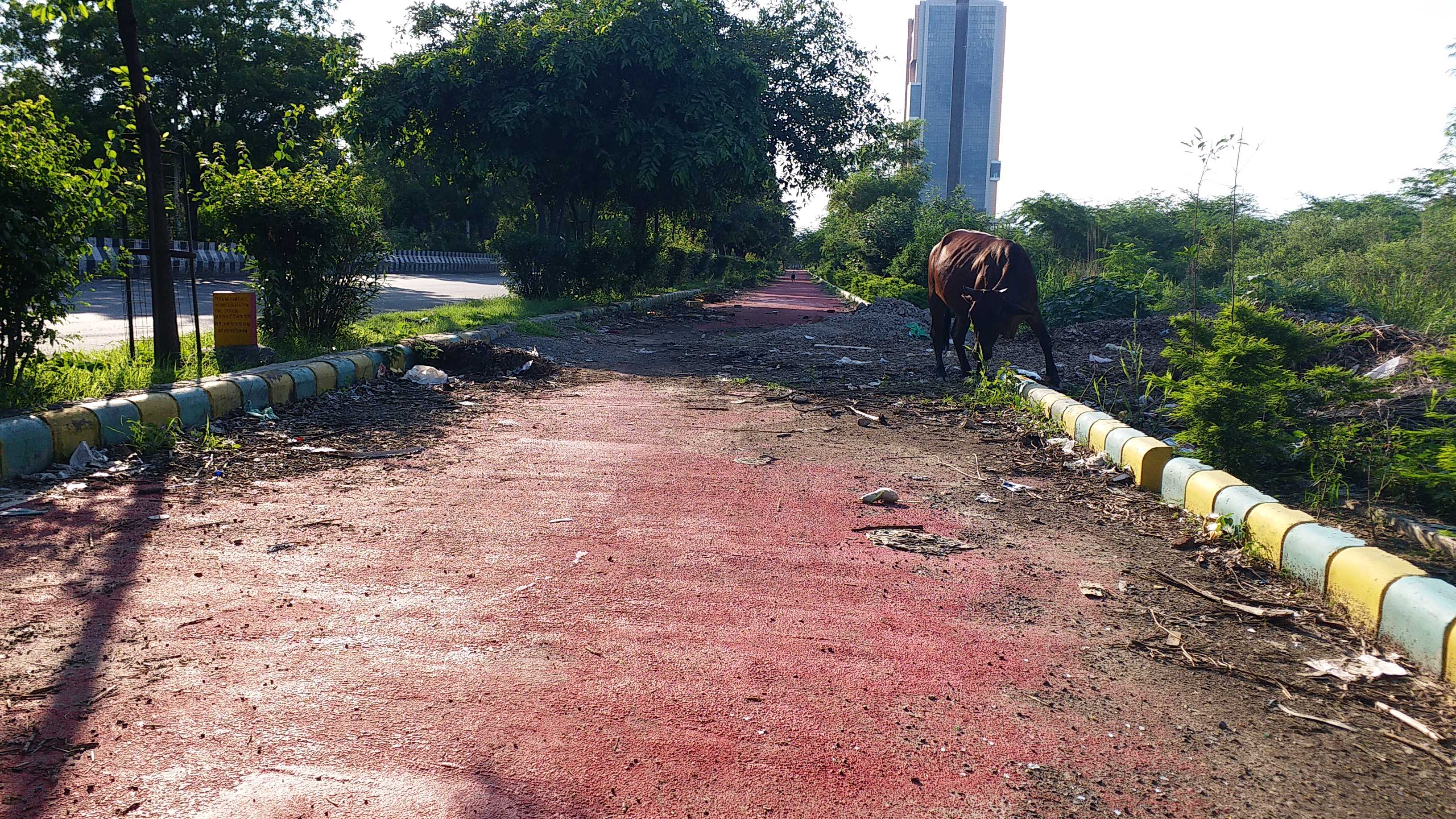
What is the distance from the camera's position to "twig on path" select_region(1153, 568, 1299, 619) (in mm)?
3266

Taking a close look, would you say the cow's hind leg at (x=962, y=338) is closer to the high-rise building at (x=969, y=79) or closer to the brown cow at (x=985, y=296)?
the brown cow at (x=985, y=296)

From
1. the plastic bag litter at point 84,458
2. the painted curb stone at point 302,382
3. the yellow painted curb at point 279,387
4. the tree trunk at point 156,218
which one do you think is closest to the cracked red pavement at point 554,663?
the plastic bag litter at point 84,458

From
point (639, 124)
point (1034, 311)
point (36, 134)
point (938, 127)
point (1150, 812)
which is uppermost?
point (938, 127)

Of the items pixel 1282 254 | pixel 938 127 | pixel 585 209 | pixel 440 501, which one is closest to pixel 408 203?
pixel 585 209

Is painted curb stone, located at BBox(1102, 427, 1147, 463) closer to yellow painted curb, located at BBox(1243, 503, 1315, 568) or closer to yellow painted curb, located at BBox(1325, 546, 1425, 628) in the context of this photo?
yellow painted curb, located at BBox(1243, 503, 1315, 568)

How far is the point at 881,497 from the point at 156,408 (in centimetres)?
397

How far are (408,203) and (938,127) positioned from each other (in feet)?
125

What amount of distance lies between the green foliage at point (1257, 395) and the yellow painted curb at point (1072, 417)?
0.81 meters

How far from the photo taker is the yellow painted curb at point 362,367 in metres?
7.47

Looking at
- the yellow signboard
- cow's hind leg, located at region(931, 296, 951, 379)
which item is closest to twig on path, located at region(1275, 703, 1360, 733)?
cow's hind leg, located at region(931, 296, 951, 379)

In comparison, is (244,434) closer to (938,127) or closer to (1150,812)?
(1150,812)

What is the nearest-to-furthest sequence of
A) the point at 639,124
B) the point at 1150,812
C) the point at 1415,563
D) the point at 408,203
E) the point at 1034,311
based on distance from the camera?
the point at 1150,812 → the point at 1415,563 → the point at 1034,311 → the point at 639,124 → the point at 408,203

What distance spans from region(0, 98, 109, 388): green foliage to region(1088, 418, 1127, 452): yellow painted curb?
605 centimetres

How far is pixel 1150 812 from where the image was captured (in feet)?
6.85
